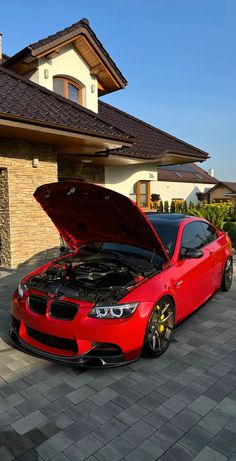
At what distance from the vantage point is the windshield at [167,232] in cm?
415

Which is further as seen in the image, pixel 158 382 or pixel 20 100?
pixel 20 100

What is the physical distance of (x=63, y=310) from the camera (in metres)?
3.20

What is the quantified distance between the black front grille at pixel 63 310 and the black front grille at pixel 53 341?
198 millimetres

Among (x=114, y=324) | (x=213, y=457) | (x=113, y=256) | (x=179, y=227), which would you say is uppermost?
(x=179, y=227)

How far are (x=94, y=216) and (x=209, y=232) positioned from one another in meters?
2.13

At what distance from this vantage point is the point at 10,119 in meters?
5.91

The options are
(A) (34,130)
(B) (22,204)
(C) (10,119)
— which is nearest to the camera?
(C) (10,119)

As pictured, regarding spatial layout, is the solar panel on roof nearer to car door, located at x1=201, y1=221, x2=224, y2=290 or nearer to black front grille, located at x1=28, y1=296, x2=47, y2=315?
car door, located at x1=201, y1=221, x2=224, y2=290

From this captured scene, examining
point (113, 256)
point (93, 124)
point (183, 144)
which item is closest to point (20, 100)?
point (93, 124)

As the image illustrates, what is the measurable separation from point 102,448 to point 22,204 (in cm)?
611

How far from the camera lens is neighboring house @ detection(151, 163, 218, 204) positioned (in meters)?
26.0

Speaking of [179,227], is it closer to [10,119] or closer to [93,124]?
[10,119]

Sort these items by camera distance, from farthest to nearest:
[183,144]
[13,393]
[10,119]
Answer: [183,144] → [10,119] → [13,393]

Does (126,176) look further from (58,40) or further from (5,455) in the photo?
(5,455)
